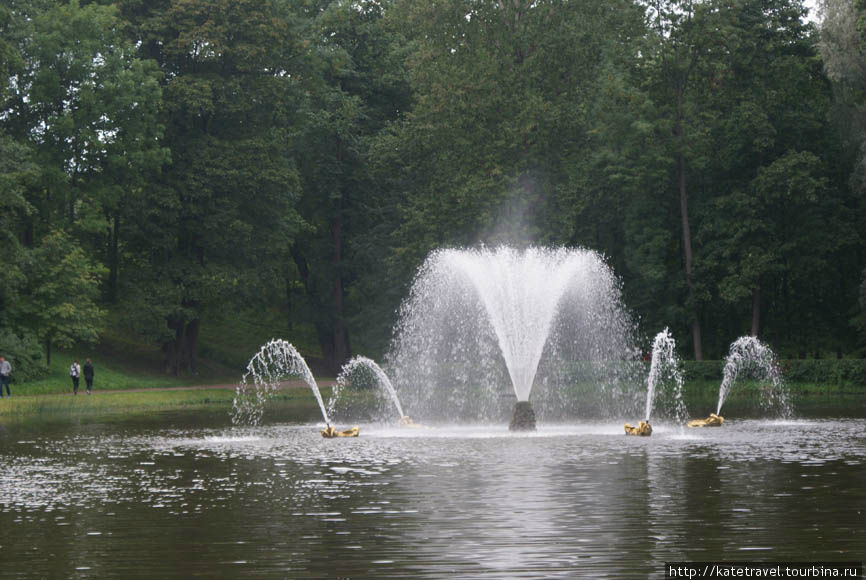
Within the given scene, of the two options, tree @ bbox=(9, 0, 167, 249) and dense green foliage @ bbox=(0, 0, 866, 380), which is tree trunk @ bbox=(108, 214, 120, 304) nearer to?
dense green foliage @ bbox=(0, 0, 866, 380)

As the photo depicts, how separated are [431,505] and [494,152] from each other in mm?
49012

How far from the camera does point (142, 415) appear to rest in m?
45.9

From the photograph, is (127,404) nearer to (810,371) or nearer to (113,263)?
(113,263)

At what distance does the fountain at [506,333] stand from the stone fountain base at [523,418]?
1771 millimetres

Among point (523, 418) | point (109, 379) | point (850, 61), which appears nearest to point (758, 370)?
point (850, 61)

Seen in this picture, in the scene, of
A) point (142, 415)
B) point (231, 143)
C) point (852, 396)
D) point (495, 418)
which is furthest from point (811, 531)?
point (231, 143)

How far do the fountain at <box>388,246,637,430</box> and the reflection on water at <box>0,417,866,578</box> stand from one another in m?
6.30

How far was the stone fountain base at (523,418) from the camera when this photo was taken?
33.9 metres

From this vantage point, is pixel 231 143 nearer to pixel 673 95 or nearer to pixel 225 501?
pixel 673 95

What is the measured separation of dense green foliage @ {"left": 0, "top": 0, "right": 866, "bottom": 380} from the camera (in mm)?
62500

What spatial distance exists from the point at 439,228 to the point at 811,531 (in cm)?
5236

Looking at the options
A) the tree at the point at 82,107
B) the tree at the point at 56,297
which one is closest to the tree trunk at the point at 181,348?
the tree at the point at 56,297

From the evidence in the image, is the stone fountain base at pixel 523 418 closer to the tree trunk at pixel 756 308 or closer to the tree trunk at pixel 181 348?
the tree trunk at pixel 756 308

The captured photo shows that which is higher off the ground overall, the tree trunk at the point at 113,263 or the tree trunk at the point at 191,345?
the tree trunk at the point at 113,263
